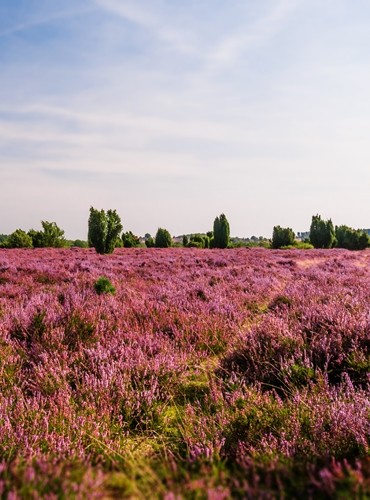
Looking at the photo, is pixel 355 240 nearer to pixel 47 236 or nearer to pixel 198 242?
pixel 198 242

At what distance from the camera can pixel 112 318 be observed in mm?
5465

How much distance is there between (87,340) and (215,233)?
2337 inches

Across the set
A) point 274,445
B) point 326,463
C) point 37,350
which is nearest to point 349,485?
point 326,463

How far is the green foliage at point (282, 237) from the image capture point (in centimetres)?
6294

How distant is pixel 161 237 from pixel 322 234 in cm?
3059

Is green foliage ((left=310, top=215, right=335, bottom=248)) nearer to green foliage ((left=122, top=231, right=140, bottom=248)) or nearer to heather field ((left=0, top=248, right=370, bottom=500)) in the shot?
green foliage ((left=122, top=231, right=140, bottom=248))

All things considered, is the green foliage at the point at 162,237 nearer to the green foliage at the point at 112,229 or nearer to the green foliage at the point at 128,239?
the green foliage at the point at 128,239

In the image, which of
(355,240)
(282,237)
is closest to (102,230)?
(282,237)

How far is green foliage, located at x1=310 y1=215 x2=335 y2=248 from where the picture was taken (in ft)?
211

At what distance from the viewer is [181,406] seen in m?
3.20

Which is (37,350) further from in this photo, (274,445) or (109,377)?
(274,445)

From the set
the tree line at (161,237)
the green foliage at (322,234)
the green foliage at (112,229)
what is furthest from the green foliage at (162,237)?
the green foliage at (322,234)

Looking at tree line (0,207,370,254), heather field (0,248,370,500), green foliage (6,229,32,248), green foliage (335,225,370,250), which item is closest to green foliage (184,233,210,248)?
tree line (0,207,370,254)

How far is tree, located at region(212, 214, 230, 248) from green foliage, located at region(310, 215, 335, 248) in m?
16.3
